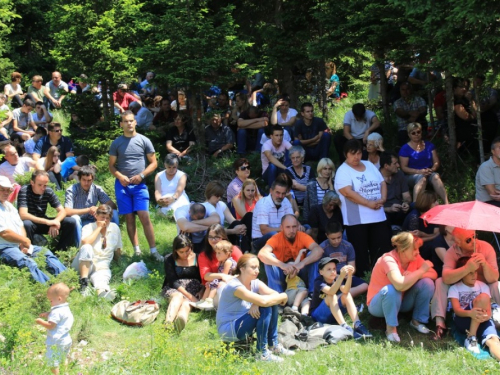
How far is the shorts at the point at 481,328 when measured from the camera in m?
7.18

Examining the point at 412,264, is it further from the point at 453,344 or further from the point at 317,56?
the point at 317,56

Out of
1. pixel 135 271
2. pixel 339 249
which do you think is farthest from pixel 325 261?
pixel 135 271

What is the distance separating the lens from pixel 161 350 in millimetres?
6660

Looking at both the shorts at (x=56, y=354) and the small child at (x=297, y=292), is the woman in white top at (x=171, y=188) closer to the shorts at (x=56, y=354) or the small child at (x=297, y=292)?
the small child at (x=297, y=292)

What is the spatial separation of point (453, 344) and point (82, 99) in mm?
8886

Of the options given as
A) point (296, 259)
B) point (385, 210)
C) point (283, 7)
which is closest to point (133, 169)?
point (296, 259)

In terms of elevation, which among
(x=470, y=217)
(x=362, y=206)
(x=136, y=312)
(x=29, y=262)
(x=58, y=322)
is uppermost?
(x=470, y=217)

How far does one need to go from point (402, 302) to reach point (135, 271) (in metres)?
3.49

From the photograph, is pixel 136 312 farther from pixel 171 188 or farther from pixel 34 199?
pixel 171 188

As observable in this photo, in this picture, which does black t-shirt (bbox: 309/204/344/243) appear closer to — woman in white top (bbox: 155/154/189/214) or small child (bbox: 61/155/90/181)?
woman in white top (bbox: 155/154/189/214)

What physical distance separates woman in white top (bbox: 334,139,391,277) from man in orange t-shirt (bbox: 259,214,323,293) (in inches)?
24.9

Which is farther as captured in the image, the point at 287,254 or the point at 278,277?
the point at 287,254

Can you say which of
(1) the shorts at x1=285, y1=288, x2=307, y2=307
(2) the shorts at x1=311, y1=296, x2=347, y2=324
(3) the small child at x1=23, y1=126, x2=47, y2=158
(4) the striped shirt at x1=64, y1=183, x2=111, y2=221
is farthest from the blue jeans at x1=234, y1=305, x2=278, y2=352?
(3) the small child at x1=23, y1=126, x2=47, y2=158

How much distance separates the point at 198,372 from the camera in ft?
20.4
